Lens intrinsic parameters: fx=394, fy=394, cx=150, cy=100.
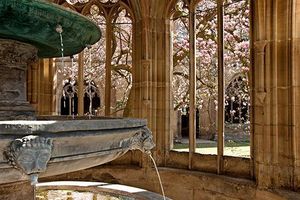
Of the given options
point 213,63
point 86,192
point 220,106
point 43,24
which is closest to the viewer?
point 43,24

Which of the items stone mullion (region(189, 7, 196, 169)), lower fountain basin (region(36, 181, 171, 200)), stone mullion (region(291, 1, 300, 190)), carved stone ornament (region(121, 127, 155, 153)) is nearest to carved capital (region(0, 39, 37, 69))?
carved stone ornament (region(121, 127, 155, 153))

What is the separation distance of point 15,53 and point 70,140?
0.87 metres

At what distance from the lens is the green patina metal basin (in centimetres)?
184

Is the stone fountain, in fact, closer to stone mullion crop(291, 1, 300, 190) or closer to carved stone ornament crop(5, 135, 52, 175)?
carved stone ornament crop(5, 135, 52, 175)

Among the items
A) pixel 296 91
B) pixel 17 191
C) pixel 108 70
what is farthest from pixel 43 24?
pixel 108 70

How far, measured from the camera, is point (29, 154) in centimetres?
153

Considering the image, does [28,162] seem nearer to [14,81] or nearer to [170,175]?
[14,81]

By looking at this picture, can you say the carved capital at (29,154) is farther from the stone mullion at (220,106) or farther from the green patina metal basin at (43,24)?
the stone mullion at (220,106)

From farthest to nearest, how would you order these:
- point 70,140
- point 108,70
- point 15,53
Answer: point 108,70
point 15,53
point 70,140

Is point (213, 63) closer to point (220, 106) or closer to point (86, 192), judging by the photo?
point (220, 106)

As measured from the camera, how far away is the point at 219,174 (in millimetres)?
5367

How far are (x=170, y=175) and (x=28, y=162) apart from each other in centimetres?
436

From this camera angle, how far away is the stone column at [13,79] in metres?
2.22

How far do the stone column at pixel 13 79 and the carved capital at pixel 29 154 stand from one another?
0.71m
